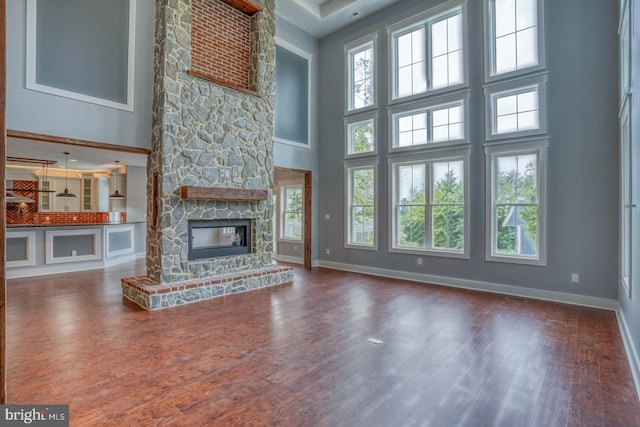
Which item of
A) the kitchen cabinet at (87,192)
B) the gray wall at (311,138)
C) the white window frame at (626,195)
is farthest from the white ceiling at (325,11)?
the kitchen cabinet at (87,192)

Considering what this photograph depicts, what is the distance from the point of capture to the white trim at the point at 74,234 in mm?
6746

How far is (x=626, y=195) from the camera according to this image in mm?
3727

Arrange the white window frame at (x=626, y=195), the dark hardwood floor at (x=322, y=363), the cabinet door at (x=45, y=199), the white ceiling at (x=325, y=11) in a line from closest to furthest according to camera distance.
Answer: the dark hardwood floor at (x=322, y=363), the white window frame at (x=626, y=195), the white ceiling at (x=325, y=11), the cabinet door at (x=45, y=199)

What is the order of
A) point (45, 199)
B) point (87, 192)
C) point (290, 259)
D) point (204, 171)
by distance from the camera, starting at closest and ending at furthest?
point (204, 171) < point (290, 259) < point (45, 199) < point (87, 192)

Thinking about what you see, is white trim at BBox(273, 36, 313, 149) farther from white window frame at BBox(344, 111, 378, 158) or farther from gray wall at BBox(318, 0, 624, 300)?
gray wall at BBox(318, 0, 624, 300)

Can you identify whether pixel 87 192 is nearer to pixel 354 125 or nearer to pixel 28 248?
pixel 28 248

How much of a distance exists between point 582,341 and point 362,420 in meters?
2.80

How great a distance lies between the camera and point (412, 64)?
661 cm

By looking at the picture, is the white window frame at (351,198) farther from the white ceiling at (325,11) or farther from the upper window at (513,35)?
the white ceiling at (325,11)

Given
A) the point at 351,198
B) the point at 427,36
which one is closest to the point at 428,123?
the point at 427,36

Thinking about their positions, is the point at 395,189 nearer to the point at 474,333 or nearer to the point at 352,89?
the point at 352,89

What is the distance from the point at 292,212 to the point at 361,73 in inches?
155

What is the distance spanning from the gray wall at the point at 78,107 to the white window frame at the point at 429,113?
14.6 ft

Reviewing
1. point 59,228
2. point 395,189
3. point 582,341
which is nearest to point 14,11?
point 59,228
